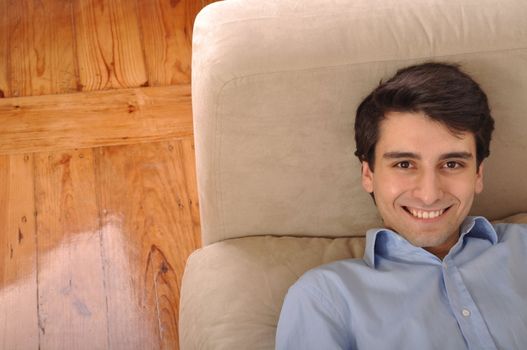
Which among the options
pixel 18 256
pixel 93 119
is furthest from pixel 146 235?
pixel 93 119

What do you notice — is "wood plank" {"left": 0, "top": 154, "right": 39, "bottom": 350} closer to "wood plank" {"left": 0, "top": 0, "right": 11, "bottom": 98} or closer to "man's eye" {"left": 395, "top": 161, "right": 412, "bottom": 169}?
"wood plank" {"left": 0, "top": 0, "right": 11, "bottom": 98}

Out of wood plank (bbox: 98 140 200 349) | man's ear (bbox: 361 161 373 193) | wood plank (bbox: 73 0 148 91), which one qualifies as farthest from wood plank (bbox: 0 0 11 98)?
man's ear (bbox: 361 161 373 193)

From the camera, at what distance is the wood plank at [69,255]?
181cm

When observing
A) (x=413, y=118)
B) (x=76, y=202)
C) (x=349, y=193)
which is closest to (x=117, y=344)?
(x=76, y=202)

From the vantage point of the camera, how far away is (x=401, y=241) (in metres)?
1.38

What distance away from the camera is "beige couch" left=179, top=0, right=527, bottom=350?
4.35 ft

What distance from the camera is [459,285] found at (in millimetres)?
1326

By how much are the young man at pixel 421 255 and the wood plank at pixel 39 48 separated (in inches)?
52.6

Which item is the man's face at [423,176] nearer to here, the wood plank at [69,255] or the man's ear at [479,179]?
the man's ear at [479,179]

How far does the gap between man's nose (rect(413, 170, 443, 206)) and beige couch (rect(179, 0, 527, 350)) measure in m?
0.16

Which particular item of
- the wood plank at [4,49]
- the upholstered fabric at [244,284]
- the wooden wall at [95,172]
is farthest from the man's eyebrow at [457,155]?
the wood plank at [4,49]

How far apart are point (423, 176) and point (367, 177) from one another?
0.13 meters

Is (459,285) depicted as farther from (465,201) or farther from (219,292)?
(219,292)

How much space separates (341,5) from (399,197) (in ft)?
1.36
